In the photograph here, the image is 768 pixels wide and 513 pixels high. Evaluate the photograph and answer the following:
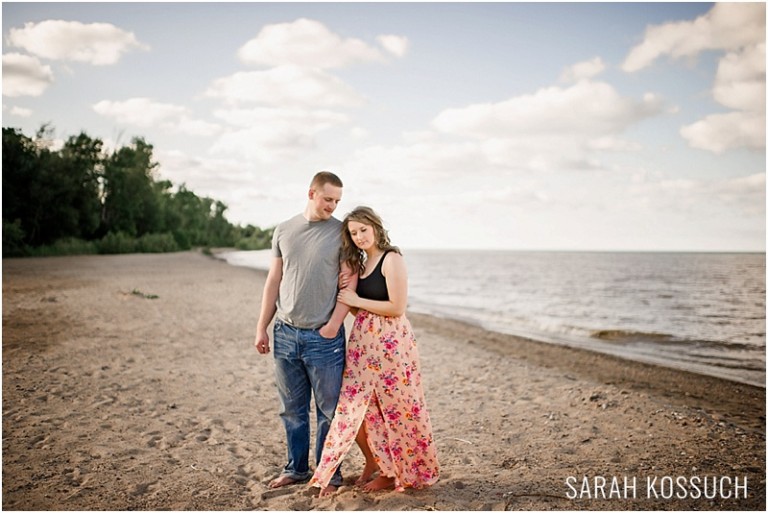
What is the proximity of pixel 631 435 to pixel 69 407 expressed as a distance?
6698 mm

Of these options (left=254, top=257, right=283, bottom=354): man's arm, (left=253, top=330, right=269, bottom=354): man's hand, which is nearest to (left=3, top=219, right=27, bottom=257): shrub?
(left=253, top=330, right=269, bottom=354): man's hand

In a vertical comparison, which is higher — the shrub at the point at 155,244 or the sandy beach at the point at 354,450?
the shrub at the point at 155,244

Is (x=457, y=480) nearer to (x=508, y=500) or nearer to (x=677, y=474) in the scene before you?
(x=508, y=500)

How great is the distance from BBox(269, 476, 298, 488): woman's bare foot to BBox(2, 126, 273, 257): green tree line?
120 ft

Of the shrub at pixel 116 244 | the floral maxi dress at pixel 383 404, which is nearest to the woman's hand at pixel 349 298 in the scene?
the floral maxi dress at pixel 383 404

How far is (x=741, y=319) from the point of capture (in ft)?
57.7

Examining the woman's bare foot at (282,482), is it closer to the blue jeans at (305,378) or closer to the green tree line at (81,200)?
the blue jeans at (305,378)

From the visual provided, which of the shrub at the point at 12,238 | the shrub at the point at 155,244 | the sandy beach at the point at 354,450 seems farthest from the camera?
the shrub at the point at 155,244

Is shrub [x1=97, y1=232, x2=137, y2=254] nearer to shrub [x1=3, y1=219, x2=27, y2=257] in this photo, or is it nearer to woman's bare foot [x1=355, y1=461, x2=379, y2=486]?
shrub [x1=3, y1=219, x2=27, y2=257]

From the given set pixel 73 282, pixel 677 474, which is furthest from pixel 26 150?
pixel 677 474

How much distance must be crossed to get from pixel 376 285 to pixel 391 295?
0.54ft

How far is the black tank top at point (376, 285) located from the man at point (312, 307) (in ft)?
0.58

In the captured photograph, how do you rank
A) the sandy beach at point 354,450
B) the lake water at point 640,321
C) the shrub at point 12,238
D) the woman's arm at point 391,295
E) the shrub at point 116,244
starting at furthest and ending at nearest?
1. the shrub at point 116,244
2. the shrub at point 12,238
3. the lake water at point 640,321
4. the sandy beach at point 354,450
5. the woman's arm at point 391,295

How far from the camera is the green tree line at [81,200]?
3553cm
